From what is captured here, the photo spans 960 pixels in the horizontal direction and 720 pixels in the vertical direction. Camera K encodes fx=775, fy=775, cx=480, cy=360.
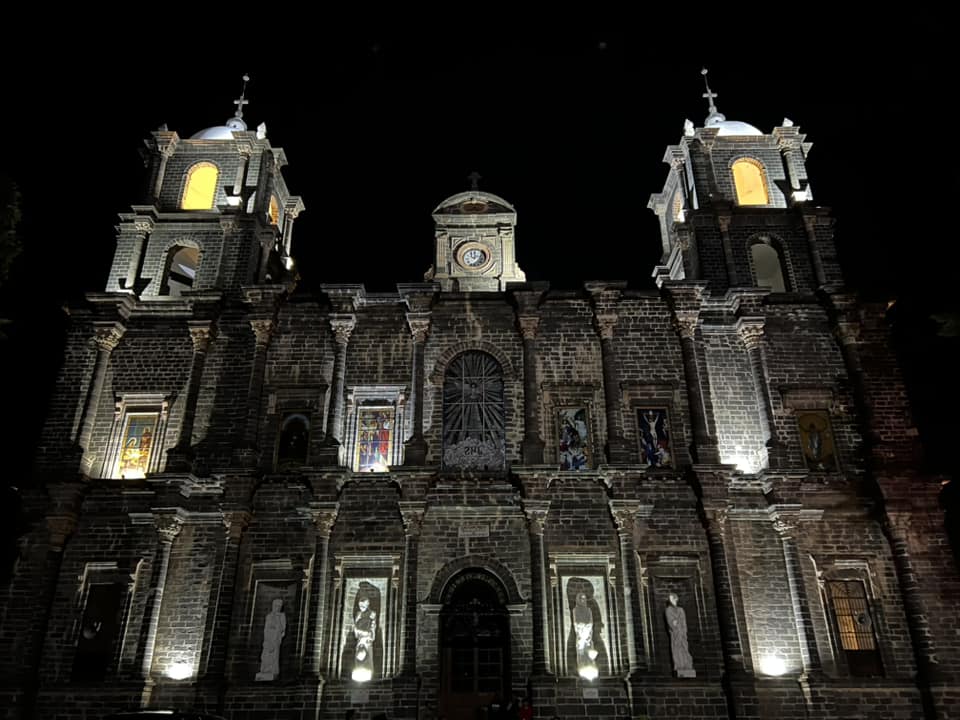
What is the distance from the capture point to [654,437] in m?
19.6

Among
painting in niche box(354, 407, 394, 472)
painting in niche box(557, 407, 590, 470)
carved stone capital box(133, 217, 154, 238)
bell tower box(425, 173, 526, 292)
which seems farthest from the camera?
bell tower box(425, 173, 526, 292)

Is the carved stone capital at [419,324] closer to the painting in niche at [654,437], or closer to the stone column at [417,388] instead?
the stone column at [417,388]

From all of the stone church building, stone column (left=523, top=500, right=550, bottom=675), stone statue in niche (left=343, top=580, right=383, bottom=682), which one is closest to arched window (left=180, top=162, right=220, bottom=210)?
the stone church building

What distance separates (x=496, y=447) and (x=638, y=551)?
4.27 m

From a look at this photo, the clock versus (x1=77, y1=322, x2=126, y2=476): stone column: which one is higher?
the clock

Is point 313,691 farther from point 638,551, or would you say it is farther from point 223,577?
point 638,551

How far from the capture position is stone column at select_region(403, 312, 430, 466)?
1875 cm

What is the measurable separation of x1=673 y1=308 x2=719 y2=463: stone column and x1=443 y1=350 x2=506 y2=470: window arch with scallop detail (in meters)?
4.76

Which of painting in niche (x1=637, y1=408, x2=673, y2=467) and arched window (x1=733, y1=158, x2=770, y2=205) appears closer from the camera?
painting in niche (x1=637, y1=408, x2=673, y2=467)

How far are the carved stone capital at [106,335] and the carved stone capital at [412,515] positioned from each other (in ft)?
30.3

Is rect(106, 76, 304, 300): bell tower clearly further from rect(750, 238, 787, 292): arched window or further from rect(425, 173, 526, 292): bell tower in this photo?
rect(750, 238, 787, 292): arched window

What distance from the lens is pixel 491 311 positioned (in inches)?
832

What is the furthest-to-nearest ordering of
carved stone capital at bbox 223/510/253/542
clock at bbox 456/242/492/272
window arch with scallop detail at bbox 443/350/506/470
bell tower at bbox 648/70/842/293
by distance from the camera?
clock at bbox 456/242/492/272
bell tower at bbox 648/70/842/293
window arch with scallop detail at bbox 443/350/506/470
carved stone capital at bbox 223/510/253/542

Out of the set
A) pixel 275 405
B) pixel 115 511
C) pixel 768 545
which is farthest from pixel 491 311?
pixel 115 511
